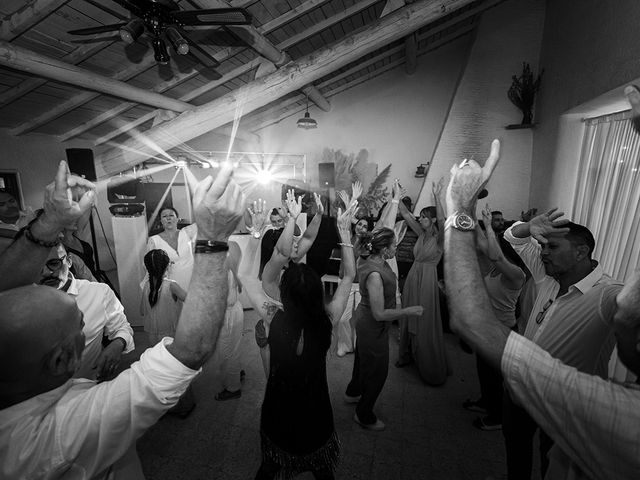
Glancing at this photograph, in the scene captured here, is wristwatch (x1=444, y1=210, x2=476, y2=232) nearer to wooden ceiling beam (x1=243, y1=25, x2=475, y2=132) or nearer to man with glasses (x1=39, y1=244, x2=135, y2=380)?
man with glasses (x1=39, y1=244, x2=135, y2=380)

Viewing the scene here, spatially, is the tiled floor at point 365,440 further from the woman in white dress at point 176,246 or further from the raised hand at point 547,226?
the raised hand at point 547,226

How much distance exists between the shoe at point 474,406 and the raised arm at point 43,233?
A: 3.01 meters

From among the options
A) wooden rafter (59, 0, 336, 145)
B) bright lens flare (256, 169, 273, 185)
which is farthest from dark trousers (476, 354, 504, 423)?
bright lens flare (256, 169, 273, 185)

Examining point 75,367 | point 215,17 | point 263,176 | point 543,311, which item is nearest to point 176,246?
point 215,17

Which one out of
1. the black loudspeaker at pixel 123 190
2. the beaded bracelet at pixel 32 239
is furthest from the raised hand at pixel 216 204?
the black loudspeaker at pixel 123 190

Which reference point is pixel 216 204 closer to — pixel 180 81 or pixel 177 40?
pixel 177 40

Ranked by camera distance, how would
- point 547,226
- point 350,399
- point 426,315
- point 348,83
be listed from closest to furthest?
point 547,226 < point 350,399 < point 426,315 < point 348,83

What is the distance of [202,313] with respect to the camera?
72 centimetres

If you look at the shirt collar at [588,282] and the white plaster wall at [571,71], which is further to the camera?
the white plaster wall at [571,71]

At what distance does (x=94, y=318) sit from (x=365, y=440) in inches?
79.4

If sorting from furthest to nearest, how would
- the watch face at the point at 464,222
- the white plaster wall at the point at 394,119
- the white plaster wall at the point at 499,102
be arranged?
the white plaster wall at the point at 394,119, the white plaster wall at the point at 499,102, the watch face at the point at 464,222

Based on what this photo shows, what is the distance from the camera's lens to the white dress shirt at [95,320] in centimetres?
169

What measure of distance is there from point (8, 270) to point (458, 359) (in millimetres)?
3756

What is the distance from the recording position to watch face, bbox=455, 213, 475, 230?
0.88 m
